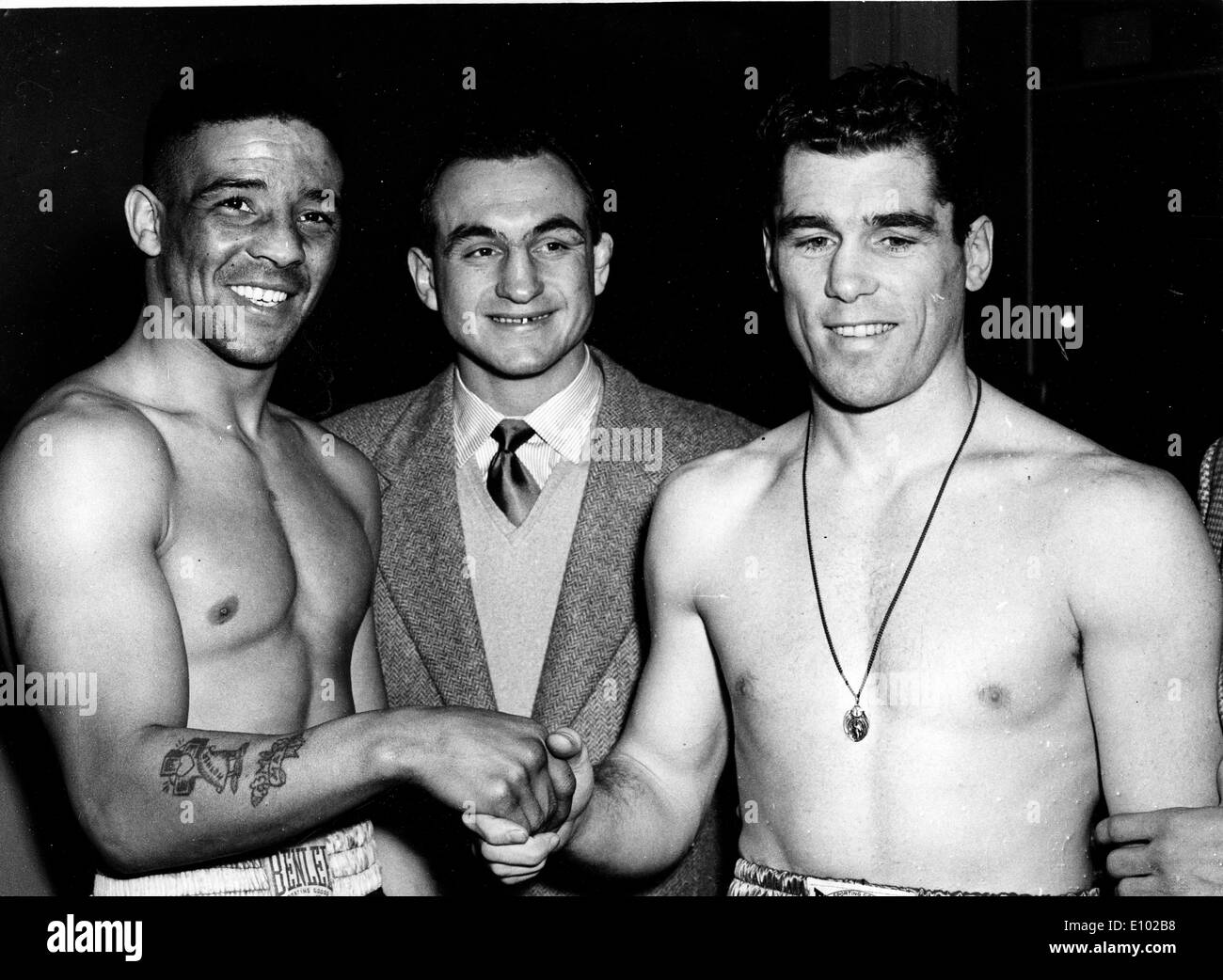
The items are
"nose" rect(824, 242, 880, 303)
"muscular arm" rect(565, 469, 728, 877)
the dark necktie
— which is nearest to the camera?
"nose" rect(824, 242, 880, 303)

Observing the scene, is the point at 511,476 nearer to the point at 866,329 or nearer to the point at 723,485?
the point at 723,485

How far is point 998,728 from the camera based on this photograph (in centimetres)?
132

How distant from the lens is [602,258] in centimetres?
187

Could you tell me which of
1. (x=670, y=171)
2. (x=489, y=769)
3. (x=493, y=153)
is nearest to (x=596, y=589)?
(x=489, y=769)

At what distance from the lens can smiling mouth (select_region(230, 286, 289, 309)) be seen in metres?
1.53

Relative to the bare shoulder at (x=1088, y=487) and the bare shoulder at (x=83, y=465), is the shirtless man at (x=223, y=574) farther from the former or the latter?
the bare shoulder at (x=1088, y=487)

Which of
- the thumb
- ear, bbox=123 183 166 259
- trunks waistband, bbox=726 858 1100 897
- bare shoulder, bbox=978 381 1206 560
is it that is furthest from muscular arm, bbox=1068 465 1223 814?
ear, bbox=123 183 166 259

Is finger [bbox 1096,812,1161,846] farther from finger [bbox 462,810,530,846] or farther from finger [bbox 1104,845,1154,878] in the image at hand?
finger [bbox 462,810,530,846]

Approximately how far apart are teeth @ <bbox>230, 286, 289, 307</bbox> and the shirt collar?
1.21 ft

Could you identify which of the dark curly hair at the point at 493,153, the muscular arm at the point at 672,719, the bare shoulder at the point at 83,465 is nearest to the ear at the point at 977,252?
the muscular arm at the point at 672,719

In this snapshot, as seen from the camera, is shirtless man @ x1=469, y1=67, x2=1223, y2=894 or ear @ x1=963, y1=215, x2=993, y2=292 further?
ear @ x1=963, y1=215, x2=993, y2=292

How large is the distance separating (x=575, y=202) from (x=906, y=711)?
0.88m

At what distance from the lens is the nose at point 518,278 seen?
174cm

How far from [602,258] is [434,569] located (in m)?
0.53
